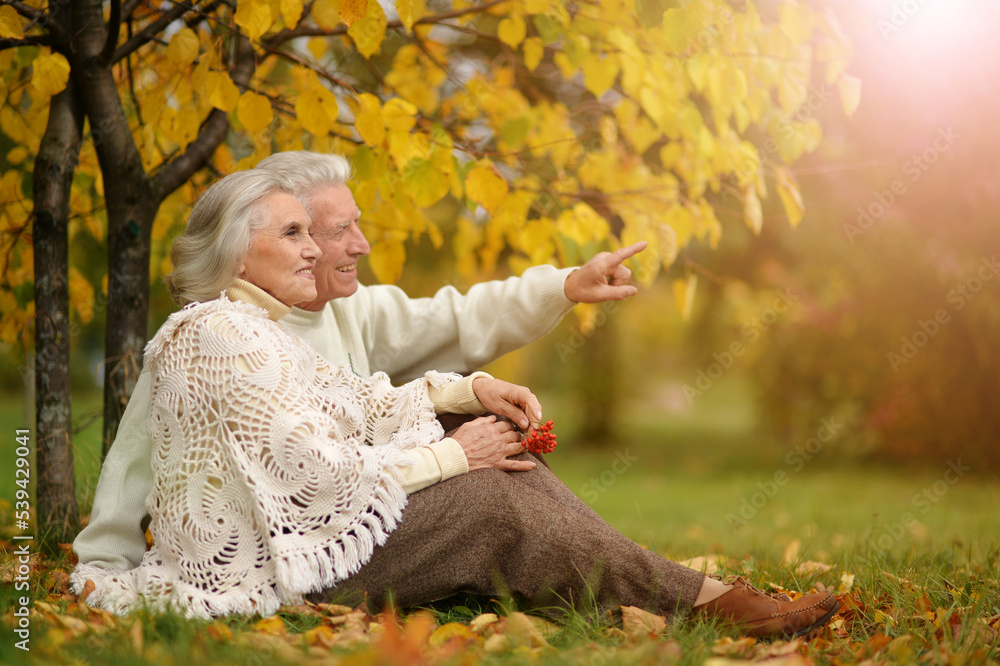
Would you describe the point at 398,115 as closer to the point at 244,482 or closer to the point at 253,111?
the point at 253,111

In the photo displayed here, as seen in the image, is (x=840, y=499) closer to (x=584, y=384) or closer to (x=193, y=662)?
(x=584, y=384)

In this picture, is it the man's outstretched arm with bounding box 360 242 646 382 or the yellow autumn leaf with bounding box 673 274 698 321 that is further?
the yellow autumn leaf with bounding box 673 274 698 321

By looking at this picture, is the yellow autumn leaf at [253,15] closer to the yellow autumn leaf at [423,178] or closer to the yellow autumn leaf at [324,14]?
the yellow autumn leaf at [324,14]

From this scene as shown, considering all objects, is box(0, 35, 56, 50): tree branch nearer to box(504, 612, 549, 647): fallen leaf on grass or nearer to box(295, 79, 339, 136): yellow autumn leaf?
box(295, 79, 339, 136): yellow autumn leaf

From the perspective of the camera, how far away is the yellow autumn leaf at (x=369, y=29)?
8.32ft

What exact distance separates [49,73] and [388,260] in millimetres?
1368

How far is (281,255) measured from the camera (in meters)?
2.41

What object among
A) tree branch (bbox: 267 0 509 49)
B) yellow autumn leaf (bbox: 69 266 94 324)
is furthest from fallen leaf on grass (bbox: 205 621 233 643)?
yellow autumn leaf (bbox: 69 266 94 324)

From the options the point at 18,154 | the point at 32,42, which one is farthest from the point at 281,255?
the point at 18,154

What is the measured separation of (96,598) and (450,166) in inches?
67.6

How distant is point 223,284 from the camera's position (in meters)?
2.40

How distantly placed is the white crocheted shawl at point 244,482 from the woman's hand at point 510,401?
39cm

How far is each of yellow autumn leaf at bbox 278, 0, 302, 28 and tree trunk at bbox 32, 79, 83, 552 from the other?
1148 millimetres

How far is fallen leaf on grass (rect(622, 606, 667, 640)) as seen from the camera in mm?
2170
